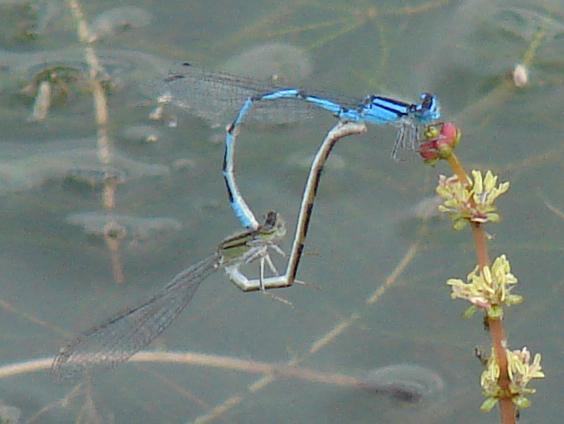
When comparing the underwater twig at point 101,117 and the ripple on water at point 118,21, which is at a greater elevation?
the ripple on water at point 118,21

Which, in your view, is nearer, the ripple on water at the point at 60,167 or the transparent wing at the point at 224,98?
the transparent wing at the point at 224,98

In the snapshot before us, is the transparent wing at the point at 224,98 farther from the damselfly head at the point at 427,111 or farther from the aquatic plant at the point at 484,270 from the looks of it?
the aquatic plant at the point at 484,270

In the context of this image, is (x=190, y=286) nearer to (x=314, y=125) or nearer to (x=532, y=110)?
(x=314, y=125)

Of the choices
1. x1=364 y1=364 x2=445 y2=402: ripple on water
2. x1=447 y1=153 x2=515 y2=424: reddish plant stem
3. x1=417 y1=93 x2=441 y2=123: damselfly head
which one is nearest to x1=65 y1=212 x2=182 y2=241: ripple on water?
x1=364 y1=364 x2=445 y2=402: ripple on water

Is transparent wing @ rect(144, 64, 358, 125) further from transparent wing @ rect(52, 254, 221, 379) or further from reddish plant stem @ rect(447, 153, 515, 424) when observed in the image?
reddish plant stem @ rect(447, 153, 515, 424)

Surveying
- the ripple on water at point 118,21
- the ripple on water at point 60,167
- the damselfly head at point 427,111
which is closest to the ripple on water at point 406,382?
the damselfly head at point 427,111

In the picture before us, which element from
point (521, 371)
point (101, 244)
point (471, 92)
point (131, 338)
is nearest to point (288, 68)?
point (471, 92)
